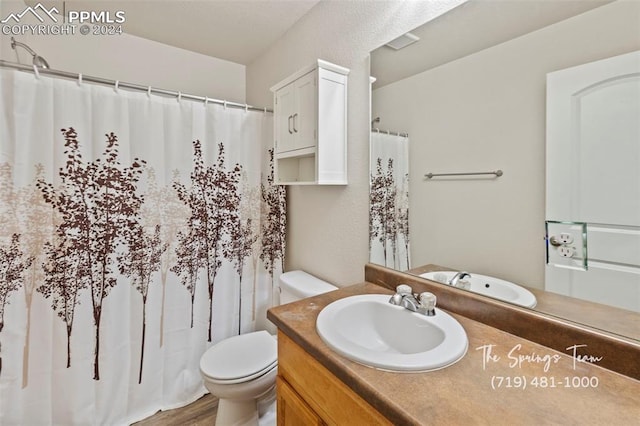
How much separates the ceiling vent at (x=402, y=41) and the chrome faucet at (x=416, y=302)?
1031 mm

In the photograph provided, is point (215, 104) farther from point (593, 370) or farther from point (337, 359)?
point (593, 370)

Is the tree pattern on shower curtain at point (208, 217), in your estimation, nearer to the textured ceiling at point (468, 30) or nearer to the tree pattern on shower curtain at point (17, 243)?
the tree pattern on shower curtain at point (17, 243)

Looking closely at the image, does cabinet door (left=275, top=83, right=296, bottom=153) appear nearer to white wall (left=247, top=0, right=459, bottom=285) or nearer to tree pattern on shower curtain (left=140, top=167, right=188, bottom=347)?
white wall (left=247, top=0, right=459, bottom=285)

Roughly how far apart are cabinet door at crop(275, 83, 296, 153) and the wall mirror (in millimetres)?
556

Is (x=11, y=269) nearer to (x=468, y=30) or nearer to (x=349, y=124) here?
(x=349, y=124)

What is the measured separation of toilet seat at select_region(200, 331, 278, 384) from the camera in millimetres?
1389

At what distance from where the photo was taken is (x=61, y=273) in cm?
137

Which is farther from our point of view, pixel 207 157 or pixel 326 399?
pixel 207 157

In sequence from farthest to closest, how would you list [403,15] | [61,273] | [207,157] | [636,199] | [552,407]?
[207,157] < [61,273] < [403,15] < [636,199] < [552,407]

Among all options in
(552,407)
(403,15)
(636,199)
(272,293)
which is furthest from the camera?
(272,293)

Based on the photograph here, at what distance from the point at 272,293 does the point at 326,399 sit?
1.30 meters

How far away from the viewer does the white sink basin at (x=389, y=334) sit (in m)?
0.72

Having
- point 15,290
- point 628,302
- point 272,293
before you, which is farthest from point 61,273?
point 628,302

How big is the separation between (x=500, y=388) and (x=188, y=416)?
1748 mm
